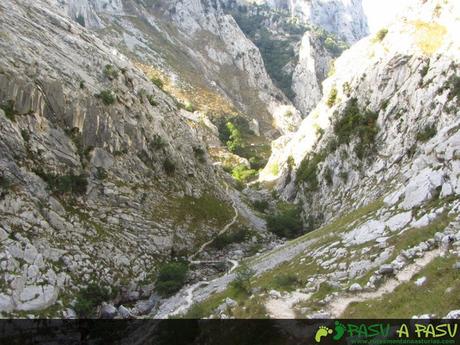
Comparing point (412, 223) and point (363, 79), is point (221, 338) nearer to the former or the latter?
point (412, 223)

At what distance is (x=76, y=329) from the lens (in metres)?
35.6

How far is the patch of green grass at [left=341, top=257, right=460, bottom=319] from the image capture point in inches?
763

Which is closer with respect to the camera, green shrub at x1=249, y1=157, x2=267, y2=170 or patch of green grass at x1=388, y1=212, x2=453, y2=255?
patch of green grass at x1=388, y1=212, x2=453, y2=255

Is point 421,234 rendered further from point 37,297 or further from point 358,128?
point 358,128

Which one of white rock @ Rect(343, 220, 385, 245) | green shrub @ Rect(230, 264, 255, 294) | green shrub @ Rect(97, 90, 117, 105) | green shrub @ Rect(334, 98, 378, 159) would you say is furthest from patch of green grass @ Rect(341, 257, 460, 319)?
green shrub @ Rect(97, 90, 117, 105)

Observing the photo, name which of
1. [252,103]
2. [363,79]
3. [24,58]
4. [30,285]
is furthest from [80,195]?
[252,103]

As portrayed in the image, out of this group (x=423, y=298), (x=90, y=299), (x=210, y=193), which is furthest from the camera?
(x=210, y=193)

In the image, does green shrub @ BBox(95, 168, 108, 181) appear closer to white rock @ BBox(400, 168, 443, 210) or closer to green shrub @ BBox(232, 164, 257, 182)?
white rock @ BBox(400, 168, 443, 210)

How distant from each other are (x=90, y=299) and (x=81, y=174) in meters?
15.5

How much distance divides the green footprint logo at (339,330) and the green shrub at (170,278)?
24102 millimetres

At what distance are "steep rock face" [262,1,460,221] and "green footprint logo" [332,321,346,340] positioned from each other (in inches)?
672

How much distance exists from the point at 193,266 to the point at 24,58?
29.9m

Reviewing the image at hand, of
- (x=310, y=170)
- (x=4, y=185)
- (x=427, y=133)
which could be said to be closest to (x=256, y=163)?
(x=310, y=170)

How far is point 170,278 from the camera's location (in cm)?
4466
